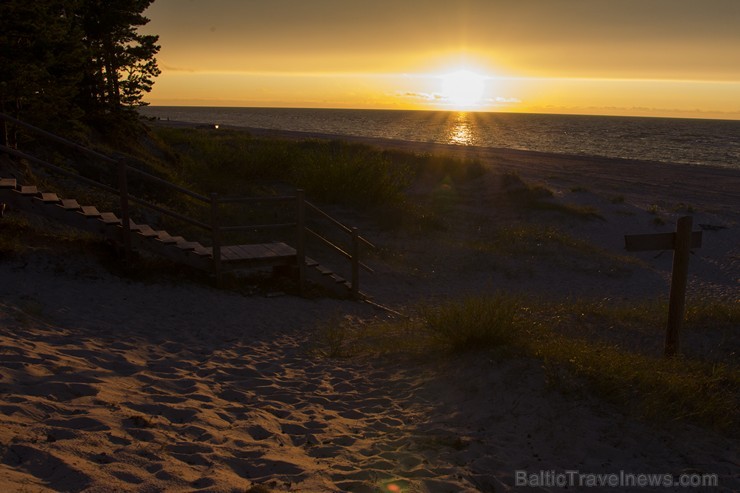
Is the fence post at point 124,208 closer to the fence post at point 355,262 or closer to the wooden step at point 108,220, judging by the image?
the wooden step at point 108,220

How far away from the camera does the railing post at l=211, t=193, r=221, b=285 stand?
30.3 ft

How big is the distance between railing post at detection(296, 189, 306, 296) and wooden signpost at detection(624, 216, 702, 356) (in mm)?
5361

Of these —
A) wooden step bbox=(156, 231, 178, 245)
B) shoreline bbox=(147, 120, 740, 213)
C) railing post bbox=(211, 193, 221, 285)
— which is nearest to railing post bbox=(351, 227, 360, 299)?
railing post bbox=(211, 193, 221, 285)

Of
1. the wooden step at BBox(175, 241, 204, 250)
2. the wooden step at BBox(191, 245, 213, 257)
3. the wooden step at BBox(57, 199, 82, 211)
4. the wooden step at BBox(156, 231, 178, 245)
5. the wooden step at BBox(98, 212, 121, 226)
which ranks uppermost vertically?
the wooden step at BBox(57, 199, 82, 211)

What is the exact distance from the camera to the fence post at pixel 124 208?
8.80 m

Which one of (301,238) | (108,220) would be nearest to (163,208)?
(108,220)

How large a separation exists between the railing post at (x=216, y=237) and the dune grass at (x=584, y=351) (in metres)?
2.21

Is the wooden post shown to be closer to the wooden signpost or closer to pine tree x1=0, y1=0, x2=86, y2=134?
the wooden signpost

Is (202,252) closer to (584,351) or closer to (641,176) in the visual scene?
(584,351)

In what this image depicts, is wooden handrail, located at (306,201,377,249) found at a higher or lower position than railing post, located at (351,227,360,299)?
higher

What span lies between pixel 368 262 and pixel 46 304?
26.1 feet

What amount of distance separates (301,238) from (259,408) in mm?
4906

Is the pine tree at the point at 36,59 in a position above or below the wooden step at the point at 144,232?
above

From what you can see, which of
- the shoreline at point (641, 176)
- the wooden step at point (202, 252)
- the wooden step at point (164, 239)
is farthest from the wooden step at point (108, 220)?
the shoreline at point (641, 176)
